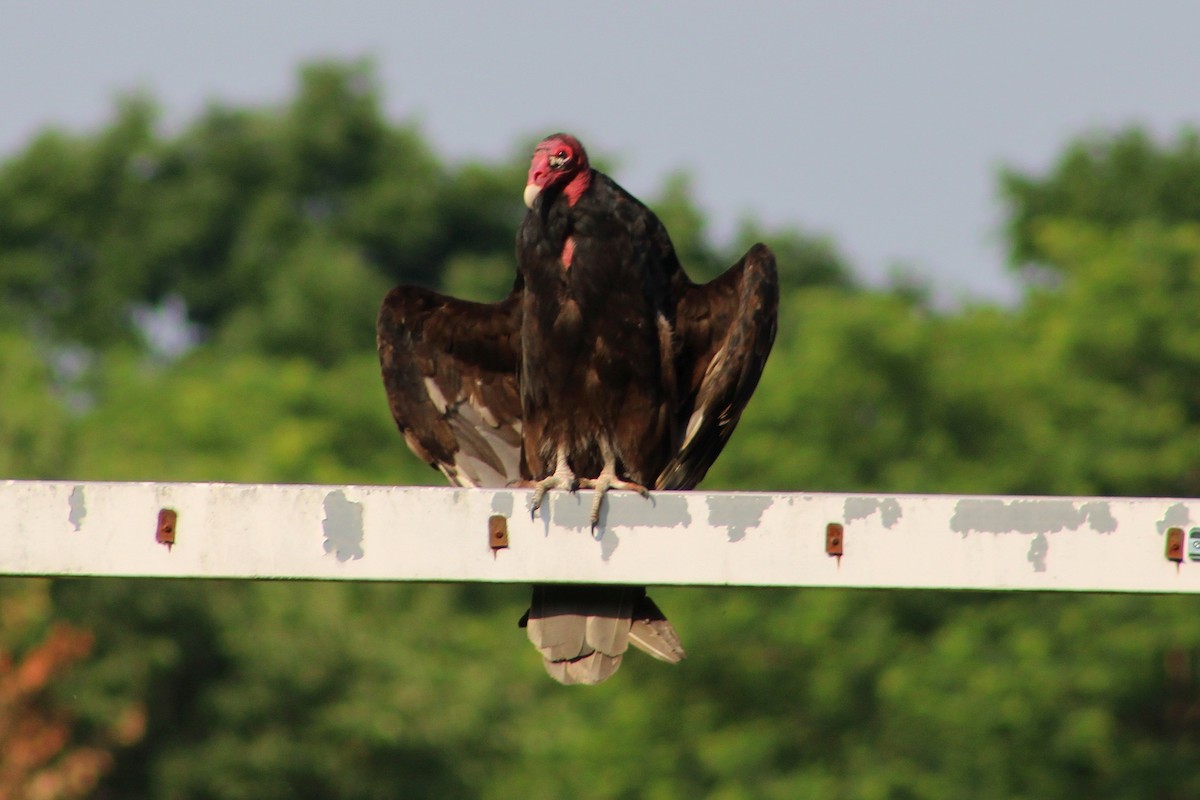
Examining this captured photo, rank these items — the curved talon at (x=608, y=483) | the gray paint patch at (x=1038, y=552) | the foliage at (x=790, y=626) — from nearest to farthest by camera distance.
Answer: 1. the gray paint patch at (x=1038, y=552)
2. the curved talon at (x=608, y=483)
3. the foliage at (x=790, y=626)

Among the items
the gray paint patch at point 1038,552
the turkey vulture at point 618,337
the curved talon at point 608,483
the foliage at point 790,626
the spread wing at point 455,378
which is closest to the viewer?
the gray paint patch at point 1038,552

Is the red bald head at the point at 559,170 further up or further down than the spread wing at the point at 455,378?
further up

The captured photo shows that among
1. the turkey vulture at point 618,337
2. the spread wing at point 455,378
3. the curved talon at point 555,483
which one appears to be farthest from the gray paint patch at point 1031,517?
the spread wing at point 455,378

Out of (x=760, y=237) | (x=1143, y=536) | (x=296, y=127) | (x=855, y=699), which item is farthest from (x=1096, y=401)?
(x=296, y=127)

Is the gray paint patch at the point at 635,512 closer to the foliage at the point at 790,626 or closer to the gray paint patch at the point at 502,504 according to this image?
the gray paint patch at the point at 502,504

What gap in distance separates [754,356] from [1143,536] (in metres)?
2.10

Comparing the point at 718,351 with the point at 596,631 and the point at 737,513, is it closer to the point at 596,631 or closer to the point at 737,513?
the point at 596,631

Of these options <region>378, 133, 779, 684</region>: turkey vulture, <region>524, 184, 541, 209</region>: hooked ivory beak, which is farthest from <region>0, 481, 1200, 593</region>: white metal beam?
<region>524, 184, 541, 209</region>: hooked ivory beak

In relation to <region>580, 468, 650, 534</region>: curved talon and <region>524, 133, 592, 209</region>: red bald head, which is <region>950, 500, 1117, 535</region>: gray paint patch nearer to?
<region>580, 468, 650, 534</region>: curved talon

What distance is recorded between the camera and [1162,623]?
1992 cm

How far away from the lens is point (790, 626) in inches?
840

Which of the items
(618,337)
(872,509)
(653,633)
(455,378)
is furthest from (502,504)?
(455,378)

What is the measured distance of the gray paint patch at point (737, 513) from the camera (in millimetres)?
3637

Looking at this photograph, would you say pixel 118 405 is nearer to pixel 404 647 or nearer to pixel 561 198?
pixel 404 647
